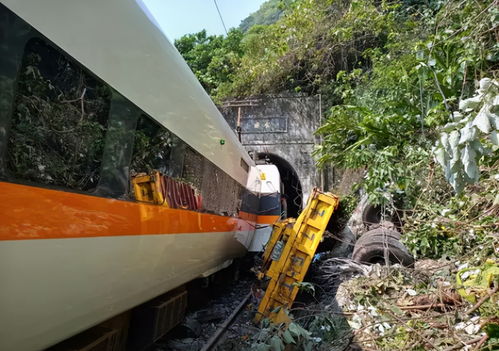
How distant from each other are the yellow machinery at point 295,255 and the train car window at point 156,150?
229 cm

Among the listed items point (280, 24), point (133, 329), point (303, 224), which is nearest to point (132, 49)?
point (133, 329)

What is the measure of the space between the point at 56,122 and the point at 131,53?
90 centimetres

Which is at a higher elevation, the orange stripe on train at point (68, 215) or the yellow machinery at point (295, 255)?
the orange stripe on train at point (68, 215)

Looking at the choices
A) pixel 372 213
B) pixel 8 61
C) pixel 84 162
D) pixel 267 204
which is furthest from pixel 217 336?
pixel 267 204

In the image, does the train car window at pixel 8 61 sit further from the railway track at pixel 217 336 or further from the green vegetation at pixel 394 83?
the railway track at pixel 217 336

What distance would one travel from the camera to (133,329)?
11.3ft

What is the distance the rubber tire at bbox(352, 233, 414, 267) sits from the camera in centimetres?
492

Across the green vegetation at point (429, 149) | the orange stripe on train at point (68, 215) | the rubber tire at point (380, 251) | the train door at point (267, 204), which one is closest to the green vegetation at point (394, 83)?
the green vegetation at point (429, 149)

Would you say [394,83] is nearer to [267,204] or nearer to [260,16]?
[267,204]

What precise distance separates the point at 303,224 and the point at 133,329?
271cm

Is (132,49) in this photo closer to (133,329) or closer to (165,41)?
(165,41)

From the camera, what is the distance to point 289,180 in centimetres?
1444

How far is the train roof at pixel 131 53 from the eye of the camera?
1874 millimetres

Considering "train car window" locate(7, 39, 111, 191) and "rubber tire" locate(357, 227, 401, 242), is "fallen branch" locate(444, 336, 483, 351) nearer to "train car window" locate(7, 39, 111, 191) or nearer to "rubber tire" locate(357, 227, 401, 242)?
"train car window" locate(7, 39, 111, 191)
